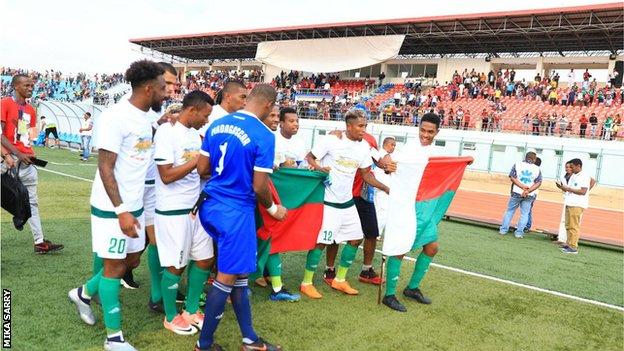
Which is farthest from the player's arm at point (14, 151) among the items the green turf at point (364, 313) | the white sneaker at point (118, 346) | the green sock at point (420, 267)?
the green sock at point (420, 267)

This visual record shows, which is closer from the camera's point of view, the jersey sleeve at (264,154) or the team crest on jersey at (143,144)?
the jersey sleeve at (264,154)

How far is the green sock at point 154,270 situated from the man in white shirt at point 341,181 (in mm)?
1652

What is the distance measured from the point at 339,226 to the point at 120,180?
2624 mm

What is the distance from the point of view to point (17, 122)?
5219 millimetres

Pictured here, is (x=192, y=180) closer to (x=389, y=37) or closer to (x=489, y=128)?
(x=489, y=128)

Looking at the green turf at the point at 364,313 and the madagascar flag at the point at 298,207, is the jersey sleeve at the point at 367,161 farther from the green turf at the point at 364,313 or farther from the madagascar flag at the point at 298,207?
the green turf at the point at 364,313

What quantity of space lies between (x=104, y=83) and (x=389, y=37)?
33.7 meters

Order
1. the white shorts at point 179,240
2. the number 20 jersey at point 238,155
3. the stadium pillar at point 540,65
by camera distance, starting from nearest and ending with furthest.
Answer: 1. the number 20 jersey at point 238,155
2. the white shorts at point 179,240
3. the stadium pillar at point 540,65

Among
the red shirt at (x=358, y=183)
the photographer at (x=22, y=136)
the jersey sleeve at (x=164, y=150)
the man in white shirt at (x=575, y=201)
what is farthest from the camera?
the man in white shirt at (x=575, y=201)

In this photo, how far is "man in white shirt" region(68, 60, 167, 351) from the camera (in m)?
3.17

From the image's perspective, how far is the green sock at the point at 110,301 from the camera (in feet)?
10.9

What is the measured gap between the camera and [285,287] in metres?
5.21

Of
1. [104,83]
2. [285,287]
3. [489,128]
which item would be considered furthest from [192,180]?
[104,83]

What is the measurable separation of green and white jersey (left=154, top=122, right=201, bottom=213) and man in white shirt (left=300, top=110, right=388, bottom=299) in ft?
5.76
